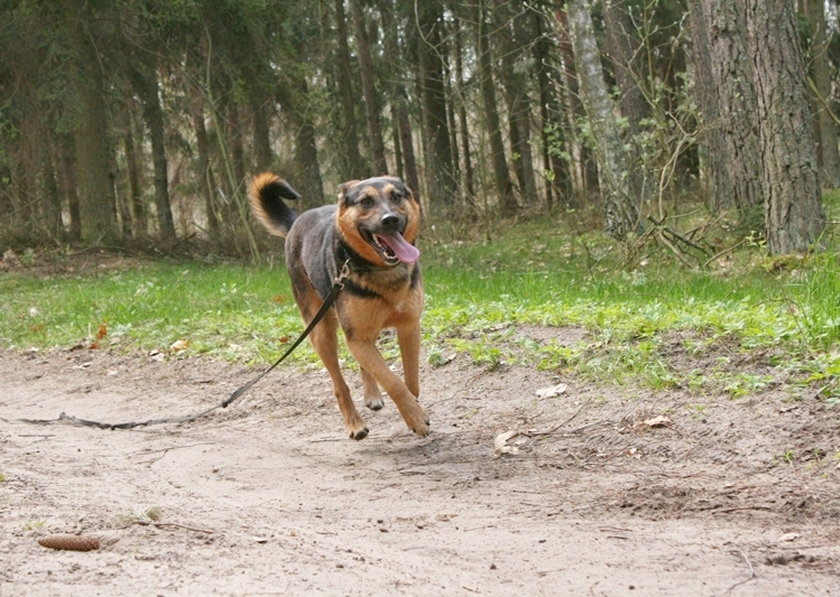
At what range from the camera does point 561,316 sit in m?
8.62

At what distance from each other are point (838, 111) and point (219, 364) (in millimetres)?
30557

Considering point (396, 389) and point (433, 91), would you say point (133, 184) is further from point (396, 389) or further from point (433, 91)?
point (396, 389)

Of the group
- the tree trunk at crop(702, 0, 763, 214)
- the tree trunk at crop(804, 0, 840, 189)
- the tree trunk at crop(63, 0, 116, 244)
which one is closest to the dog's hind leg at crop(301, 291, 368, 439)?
the tree trunk at crop(702, 0, 763, 214)

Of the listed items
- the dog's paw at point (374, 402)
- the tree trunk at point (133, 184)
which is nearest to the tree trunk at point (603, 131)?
the dog's paw at point (374, 402)

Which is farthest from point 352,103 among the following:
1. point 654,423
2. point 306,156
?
point 654,423

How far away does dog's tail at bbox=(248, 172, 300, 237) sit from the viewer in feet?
26.9

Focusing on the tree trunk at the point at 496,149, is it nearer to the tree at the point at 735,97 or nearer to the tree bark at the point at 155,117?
the tree bark at the point at 155,117

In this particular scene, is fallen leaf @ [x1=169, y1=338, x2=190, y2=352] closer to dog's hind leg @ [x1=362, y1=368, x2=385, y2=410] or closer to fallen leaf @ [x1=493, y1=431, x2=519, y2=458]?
dog's hind leg @ [x1=362, y1=368, x2=385, y2=410]

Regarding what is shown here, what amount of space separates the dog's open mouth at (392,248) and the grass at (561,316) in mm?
1616

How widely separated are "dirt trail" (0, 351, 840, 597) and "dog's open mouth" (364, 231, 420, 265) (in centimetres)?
122

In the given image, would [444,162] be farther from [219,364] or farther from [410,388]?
[410,388]

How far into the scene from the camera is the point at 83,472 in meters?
5.64

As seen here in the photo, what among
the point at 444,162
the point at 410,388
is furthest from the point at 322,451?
the point at 444,162

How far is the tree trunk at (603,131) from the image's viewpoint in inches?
546
